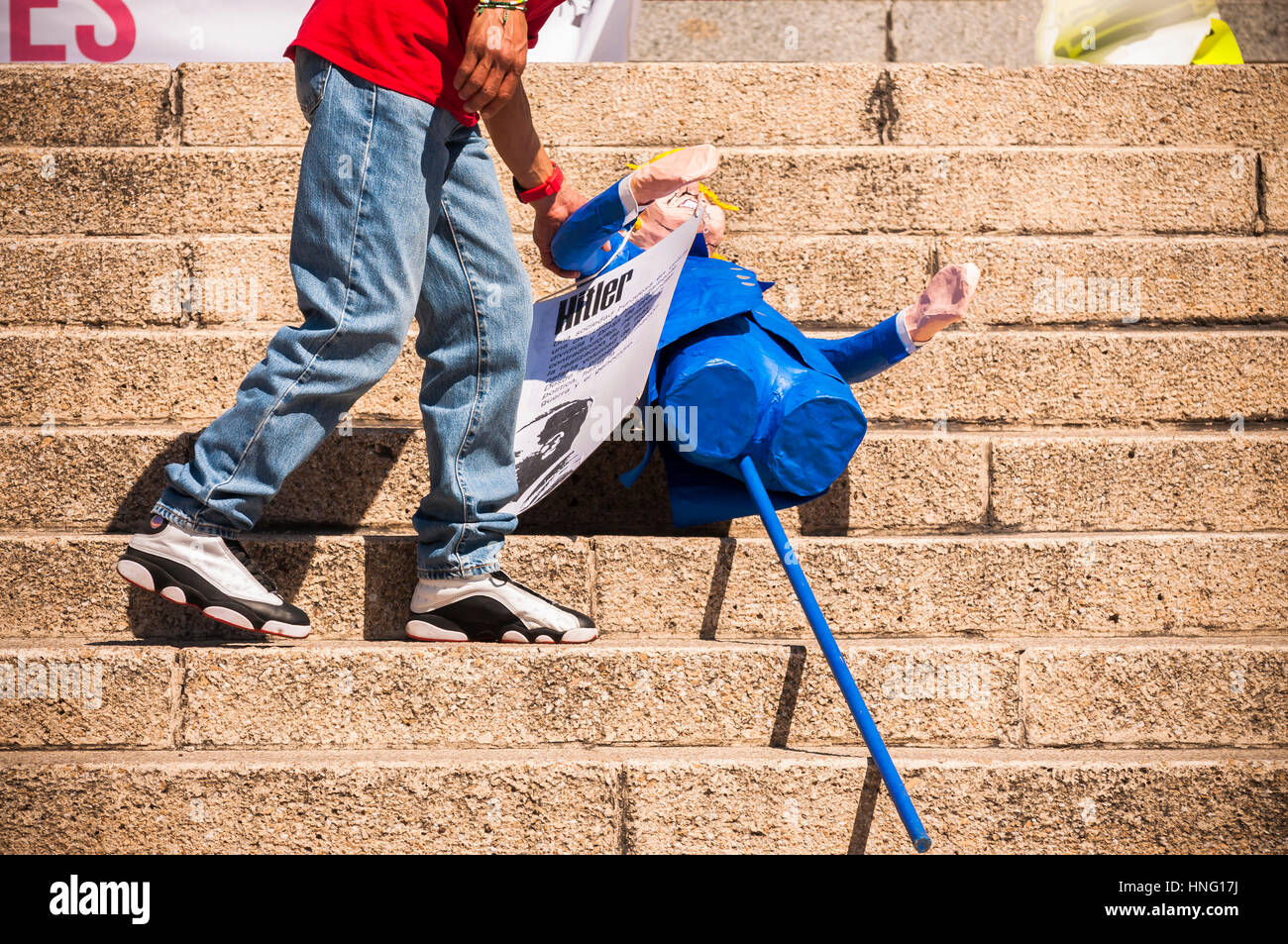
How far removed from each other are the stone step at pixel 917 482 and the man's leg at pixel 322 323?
1.81ft

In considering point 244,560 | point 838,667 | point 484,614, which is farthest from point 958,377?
point 244,560

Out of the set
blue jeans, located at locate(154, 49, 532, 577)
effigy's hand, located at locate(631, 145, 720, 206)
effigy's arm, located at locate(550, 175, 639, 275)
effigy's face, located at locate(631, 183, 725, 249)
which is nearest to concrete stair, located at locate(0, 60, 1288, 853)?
blue jeans, located at locate(154, 49, 532, 577)

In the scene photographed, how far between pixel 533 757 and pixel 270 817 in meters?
0.54

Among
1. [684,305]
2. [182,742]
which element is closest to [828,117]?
[684,305]

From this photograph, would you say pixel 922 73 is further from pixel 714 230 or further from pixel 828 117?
pixel 714 230

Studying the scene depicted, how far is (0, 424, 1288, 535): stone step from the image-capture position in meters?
2.53

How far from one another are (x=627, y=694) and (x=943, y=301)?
1.20 metres

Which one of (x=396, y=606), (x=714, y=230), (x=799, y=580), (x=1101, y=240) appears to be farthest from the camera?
(x=1101, y=240)

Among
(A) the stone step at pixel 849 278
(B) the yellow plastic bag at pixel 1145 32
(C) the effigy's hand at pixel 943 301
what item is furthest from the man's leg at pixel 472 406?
(B) the yellow plastic bag at pixel 1145 32

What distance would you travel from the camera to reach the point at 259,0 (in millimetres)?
4426

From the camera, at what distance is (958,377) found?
9.43 feet

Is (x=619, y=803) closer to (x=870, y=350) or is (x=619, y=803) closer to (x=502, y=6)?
(x=870, y=350)

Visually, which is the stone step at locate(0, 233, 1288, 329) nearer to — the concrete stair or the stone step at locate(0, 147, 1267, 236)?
the concrete stair

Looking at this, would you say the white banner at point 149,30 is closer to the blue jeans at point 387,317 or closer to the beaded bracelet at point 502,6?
the blue jeans at point 387,317
